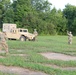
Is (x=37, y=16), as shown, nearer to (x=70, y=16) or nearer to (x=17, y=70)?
(x=70, y=16)

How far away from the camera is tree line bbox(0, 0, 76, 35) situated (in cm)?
5497

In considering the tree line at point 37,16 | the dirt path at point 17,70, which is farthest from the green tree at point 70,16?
the dirt path at point 17,70

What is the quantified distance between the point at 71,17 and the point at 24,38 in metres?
40.4

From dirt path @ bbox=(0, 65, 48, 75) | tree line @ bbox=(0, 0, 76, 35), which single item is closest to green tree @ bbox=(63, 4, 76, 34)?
tree line @ bbox=(0, 0, 76, 35)

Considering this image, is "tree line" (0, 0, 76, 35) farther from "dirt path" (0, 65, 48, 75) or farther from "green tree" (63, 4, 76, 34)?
"dirt path" (0, 65, 48, 75)

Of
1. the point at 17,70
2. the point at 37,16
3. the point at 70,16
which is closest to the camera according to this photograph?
the point at 17,70

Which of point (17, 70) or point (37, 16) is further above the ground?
point (37, 16)

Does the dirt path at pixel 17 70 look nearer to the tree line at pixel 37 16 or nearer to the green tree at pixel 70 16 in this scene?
the tree line at pixel 37 16

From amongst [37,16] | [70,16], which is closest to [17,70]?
[37,16]

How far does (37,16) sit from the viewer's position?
57406 millimetres

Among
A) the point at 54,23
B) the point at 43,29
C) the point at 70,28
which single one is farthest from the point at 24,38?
the point at 70,28

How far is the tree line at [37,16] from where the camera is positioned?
55.0 meters

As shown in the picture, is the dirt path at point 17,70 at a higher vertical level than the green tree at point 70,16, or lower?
lower

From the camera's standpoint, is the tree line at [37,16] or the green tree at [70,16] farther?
the green tree at [70,16]
